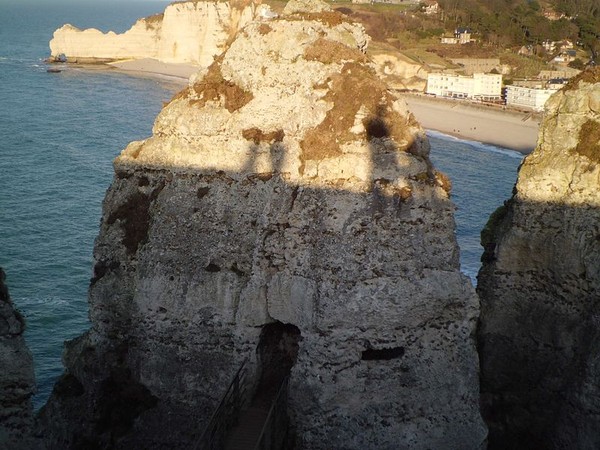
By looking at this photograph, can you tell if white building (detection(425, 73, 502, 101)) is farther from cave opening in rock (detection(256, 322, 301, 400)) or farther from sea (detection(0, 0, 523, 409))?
cave opening in rock (detection(256, 322, 301, 400))

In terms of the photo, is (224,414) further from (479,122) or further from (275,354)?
(479,122)

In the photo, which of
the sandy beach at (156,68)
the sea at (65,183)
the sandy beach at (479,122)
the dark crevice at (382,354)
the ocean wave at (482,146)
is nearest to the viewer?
the dark crevice at (382,354)

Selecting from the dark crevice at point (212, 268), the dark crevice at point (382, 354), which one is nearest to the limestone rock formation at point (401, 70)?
the dark crevice at point (212, 268)

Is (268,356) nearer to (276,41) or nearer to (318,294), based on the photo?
(318,294)

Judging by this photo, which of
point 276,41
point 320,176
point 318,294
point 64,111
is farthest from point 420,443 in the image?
point 64,111

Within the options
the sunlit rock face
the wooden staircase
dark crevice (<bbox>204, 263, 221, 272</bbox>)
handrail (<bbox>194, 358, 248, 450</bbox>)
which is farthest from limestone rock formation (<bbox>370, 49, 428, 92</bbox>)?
handrail (<bbox>194, 358, 248, 450</bbox>)

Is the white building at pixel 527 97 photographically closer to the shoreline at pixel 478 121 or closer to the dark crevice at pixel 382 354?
the shoreline at pixel 478 121

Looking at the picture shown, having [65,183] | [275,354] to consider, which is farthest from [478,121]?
[275,354]
